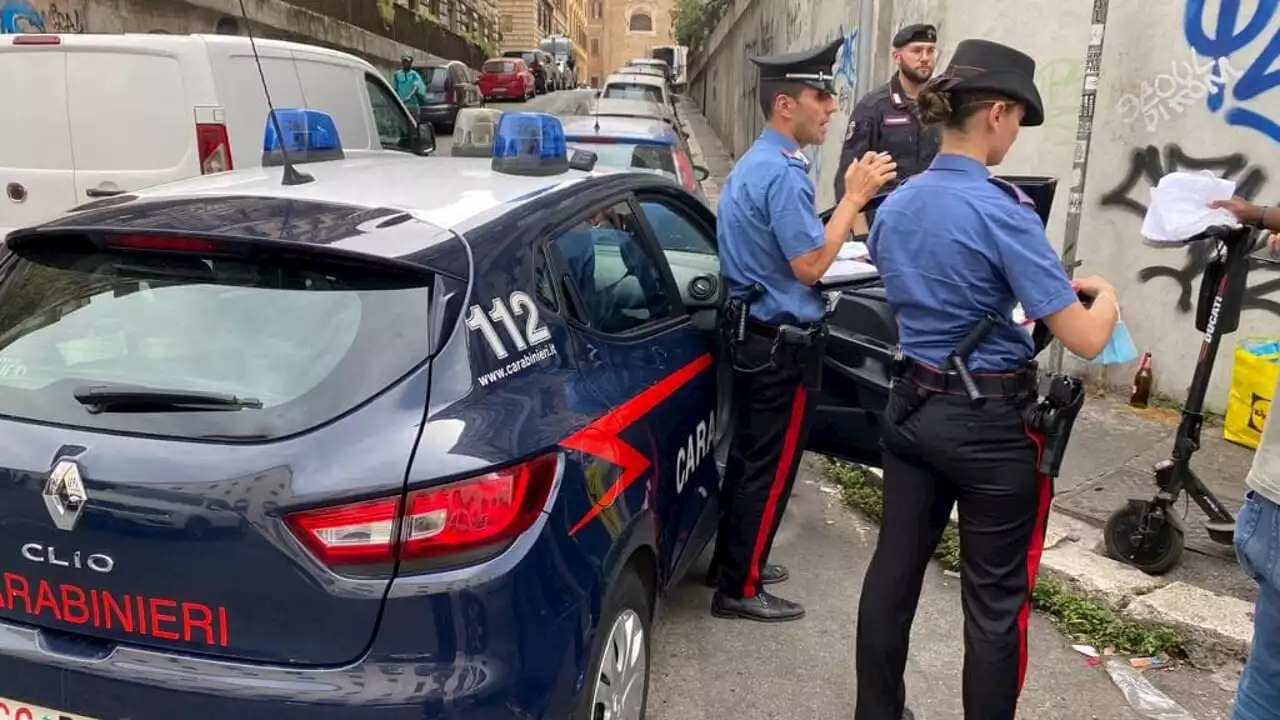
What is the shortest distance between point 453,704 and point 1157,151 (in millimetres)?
5347

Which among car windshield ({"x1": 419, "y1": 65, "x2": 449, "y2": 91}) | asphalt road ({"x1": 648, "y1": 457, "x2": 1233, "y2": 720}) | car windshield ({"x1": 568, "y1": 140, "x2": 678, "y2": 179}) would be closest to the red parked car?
car windshield ({"x1": 419, "y1": 65, "x2": 449, "y2": 91})

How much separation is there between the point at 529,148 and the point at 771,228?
0.80m

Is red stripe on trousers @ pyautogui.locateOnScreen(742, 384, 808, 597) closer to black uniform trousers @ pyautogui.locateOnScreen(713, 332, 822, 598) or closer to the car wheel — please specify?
black uniform trousers @ pyautogui.locateOnScreen(713, 332, 822, 598)

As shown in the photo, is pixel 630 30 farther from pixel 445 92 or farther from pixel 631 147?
pixel 631 147

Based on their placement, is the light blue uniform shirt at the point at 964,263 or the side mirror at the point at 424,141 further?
the side mirror at the point at 424,141

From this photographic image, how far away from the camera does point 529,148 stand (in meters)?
3.06

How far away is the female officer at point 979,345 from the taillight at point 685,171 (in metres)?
5.03

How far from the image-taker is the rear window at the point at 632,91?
1919 cm

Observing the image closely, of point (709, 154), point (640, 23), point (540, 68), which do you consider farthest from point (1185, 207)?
point (640, 23)

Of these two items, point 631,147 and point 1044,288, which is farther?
point 631,147

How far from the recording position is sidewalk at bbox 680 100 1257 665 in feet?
11.4

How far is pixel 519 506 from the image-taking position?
1.98 m

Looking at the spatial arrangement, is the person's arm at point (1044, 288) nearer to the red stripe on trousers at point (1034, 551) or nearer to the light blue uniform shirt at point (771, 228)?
the red stripe on trousers at point (1034, 551)

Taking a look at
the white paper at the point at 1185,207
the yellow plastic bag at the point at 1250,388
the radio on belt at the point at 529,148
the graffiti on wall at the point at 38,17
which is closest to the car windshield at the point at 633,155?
the yellow plastic bag at the point at 1250,388
